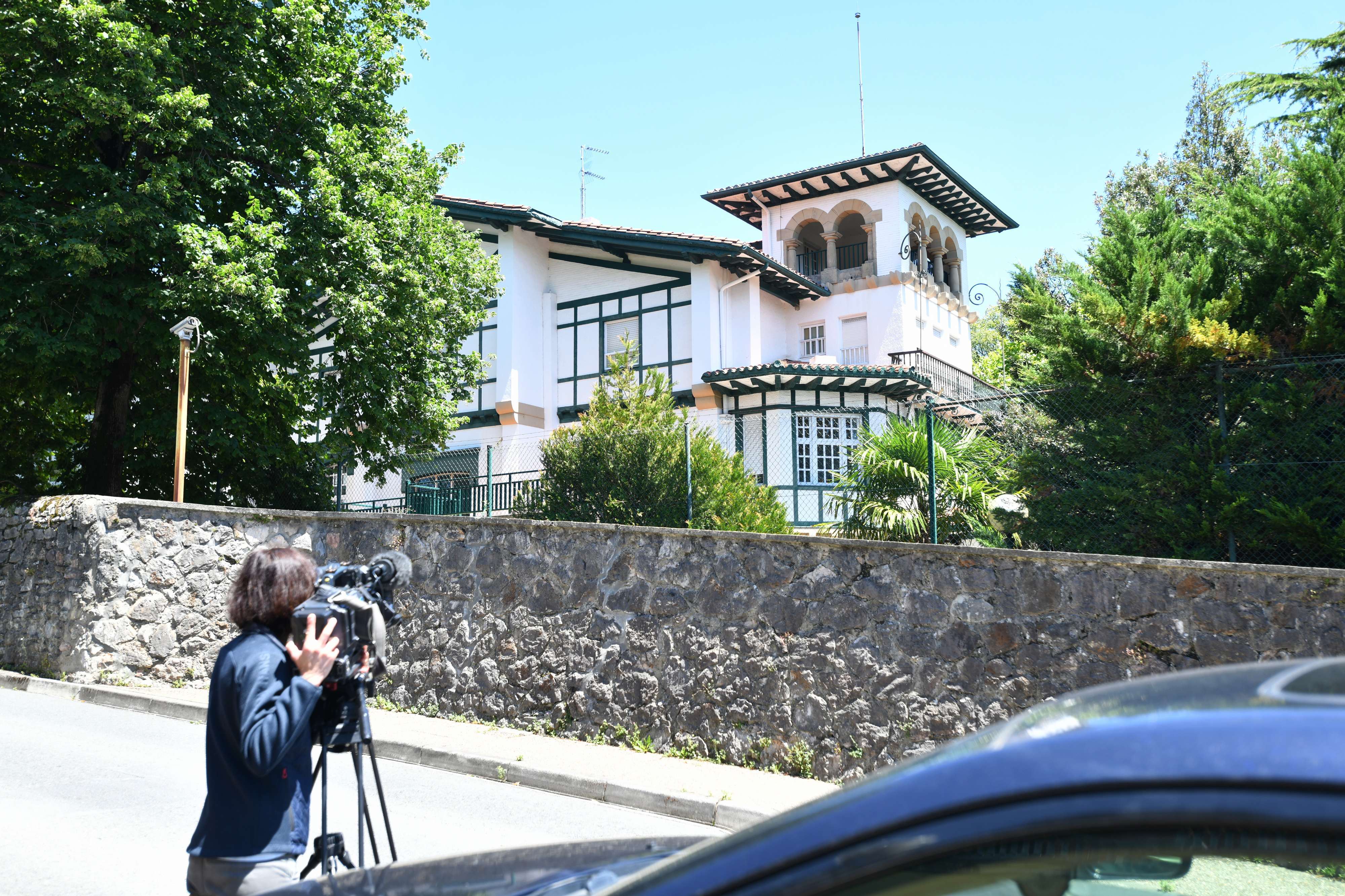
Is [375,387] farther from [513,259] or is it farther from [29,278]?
[513,259]

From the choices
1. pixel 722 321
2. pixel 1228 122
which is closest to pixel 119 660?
pixel 722 321

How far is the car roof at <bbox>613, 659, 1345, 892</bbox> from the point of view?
94 centimetres

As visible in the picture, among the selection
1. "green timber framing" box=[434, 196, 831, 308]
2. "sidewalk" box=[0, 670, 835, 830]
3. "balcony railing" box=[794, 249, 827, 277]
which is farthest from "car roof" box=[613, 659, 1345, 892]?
"balcony railing" box=[794, 249, 827, 277]

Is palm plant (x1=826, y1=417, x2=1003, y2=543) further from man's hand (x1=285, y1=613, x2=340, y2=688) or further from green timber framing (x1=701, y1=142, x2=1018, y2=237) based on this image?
green timber framing (x1=701, y1=142, x2=1018, y2=237)

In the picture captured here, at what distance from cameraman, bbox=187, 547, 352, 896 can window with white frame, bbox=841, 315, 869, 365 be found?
28080 mm

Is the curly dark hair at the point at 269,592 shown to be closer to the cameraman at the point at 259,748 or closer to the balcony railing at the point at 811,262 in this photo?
the cameraman at the point at 259,748

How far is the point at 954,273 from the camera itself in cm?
3538

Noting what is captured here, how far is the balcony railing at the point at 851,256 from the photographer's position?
108 feet

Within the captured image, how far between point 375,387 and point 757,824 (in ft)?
56.8

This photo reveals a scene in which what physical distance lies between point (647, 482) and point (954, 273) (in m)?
25.9

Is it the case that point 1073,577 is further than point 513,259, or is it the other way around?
point 513,259

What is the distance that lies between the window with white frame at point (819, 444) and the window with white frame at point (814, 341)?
6.58m

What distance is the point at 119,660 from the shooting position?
11586 millimetres

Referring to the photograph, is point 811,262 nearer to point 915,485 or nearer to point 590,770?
point 915,485
